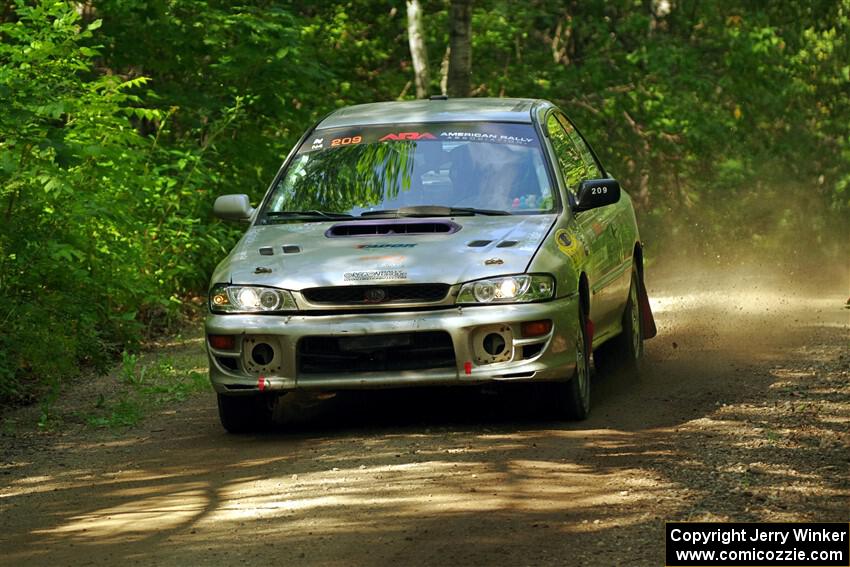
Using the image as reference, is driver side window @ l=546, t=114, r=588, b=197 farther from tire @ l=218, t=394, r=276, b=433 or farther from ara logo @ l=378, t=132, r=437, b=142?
tire @ l=218, t=394, r=276, b=433

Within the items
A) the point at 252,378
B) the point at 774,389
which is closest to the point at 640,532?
the point at 252,378

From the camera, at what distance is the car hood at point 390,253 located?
8852mm

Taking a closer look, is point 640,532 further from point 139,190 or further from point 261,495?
point 139,190

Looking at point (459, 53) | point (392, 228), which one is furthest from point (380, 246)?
point (459, 53)

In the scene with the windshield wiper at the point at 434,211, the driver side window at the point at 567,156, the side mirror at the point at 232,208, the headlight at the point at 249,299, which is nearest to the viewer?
the headlight at the point at 249,299

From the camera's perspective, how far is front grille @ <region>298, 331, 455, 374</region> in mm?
8891

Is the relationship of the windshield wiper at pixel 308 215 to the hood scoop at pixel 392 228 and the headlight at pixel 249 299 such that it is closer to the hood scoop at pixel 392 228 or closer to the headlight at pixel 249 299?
the hood scoop at pixel 392 228

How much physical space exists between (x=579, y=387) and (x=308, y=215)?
1.96 meters

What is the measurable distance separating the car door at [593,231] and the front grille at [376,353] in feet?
3.96

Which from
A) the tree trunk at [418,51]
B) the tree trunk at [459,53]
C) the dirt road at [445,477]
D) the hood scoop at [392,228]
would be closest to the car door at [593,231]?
the dirt road at [445,477]

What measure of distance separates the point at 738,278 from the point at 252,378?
1169cm

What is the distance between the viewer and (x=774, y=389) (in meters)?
10.5

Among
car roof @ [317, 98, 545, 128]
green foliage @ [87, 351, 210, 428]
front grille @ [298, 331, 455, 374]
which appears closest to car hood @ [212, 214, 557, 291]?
front grille @ [298, 331, 455, 374]

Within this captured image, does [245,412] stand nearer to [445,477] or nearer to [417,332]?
[417,332]
